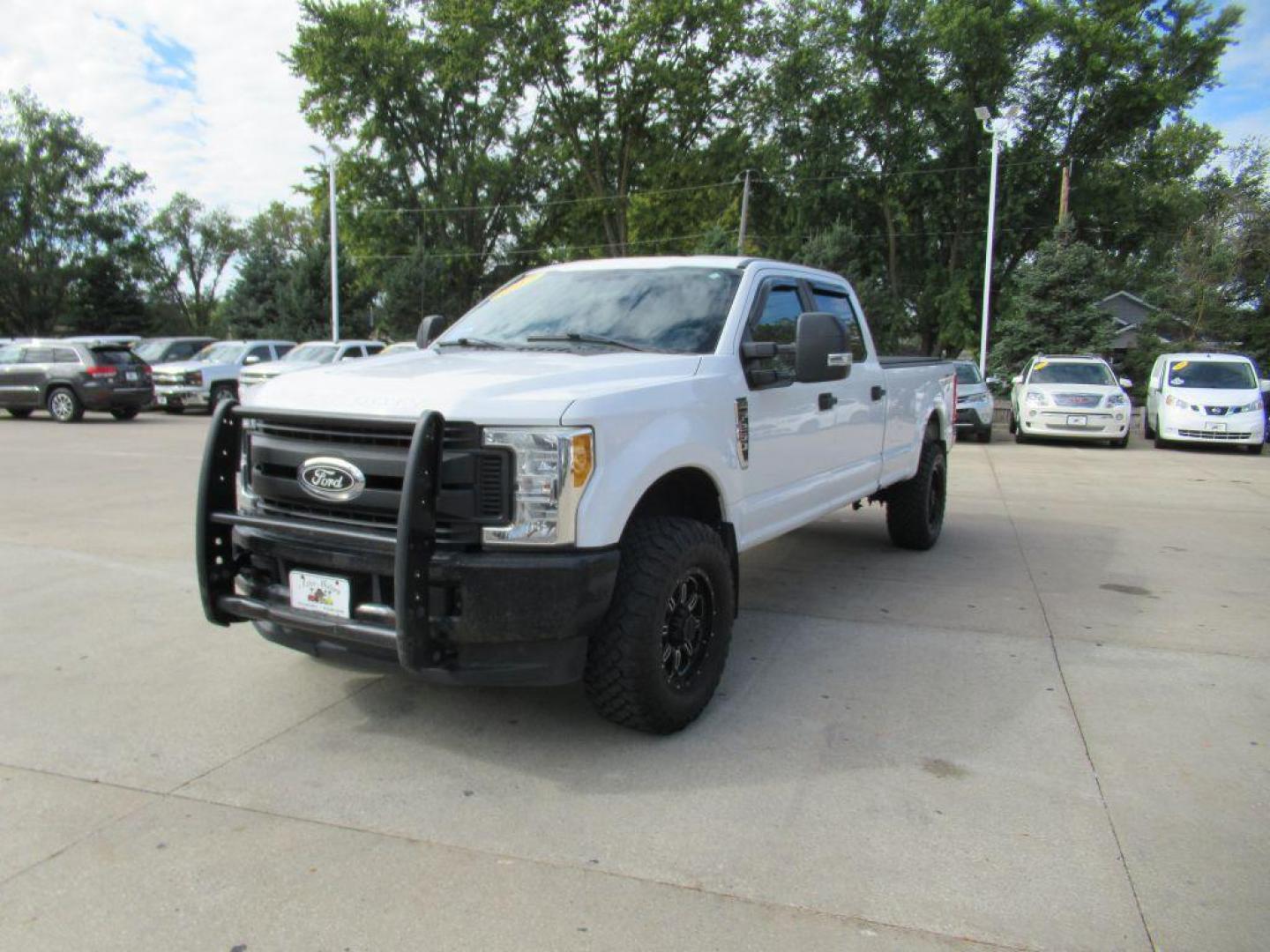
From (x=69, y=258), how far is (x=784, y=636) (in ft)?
175

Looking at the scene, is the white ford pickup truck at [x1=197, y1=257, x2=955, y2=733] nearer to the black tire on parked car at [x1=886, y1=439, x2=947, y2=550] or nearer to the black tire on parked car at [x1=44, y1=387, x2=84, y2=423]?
the black tire on parked car at [x1=886, y1=439, x2=947, y2=550]

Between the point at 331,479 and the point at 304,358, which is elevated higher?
the point at 304,358

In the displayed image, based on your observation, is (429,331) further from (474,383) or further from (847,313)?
(847,313)

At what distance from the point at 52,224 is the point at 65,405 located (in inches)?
1400

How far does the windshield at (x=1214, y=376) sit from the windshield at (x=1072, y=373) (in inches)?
45.2

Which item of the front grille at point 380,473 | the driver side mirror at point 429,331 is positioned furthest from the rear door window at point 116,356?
the front grille at point 380,473

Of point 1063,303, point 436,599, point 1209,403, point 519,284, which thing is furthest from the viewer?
point 1063,303

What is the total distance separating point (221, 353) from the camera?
23.4 meters

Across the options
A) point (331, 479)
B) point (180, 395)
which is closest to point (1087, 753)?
point (331, 479)

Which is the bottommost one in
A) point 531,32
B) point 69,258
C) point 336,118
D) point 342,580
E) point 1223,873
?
point 1223,873

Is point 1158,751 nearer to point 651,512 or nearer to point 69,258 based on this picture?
point 651,512

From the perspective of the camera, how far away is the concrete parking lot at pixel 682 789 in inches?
105

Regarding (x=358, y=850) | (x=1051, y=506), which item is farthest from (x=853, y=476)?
(x=1051, y=506)

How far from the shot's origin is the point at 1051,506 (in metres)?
10.2
